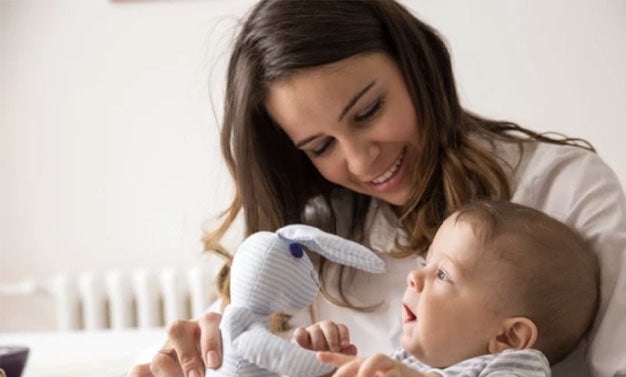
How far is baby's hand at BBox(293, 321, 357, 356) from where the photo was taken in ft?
3.76

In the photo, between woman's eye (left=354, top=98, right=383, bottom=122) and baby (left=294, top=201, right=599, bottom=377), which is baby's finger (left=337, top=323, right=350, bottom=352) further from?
woman's eye (left=354, top=98, right=383, bottom=122)

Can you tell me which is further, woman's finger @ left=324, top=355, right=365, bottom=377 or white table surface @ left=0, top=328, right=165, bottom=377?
white table surface @ left=0, top=328, right=165, bottom=377

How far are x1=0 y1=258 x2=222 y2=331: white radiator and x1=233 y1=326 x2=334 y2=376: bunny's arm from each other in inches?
75.2

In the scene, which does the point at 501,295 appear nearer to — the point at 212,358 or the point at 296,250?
the point at 296,250

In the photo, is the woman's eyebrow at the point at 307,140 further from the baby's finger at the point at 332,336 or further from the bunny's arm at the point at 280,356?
the bunny's arm at the point at 280,356

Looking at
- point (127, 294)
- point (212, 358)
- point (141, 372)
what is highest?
point (212, 358)

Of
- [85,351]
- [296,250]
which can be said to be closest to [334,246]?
[296,250]

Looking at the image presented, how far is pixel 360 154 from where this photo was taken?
1362 millimetres

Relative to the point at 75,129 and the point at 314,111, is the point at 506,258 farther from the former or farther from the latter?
the point at 75,129

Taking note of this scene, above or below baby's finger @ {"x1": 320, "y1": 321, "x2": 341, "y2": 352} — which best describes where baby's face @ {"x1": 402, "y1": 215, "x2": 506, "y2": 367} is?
above

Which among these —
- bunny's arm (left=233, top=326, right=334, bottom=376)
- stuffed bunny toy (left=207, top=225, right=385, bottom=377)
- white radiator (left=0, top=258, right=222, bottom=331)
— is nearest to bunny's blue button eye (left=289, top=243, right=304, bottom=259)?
stuffed bunny toy (left=207, top=225, right=385, bottom=377)

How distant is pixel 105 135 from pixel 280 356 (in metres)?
2.18

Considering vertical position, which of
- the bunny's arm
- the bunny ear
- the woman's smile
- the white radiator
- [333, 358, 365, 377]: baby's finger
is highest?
the bunny ear

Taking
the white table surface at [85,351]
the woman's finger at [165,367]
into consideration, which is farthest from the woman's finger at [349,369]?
the white table surface at [85,351]
